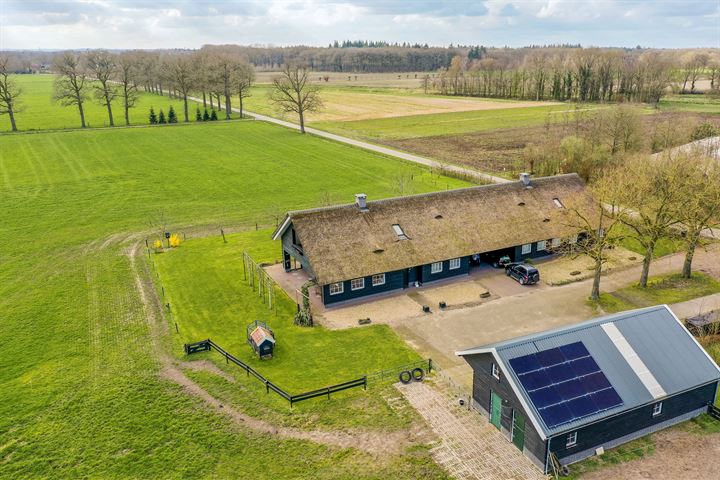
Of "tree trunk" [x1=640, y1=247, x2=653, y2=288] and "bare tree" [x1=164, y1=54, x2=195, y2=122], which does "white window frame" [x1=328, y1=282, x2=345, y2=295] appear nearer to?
"tree trunk" [x1=640, y1=247, x2=653, y2=288]

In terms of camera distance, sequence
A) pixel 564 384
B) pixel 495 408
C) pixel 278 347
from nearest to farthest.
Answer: pixel 564 384 → pixel 495 408 → pixel 278 347

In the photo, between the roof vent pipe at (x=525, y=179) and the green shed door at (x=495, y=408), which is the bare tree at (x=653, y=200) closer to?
the roof vent pipe at (x=525, y=179)

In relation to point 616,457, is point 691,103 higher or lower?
higher

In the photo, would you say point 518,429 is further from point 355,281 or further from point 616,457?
point 355,281

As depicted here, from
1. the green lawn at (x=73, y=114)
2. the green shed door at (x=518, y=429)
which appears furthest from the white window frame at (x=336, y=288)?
the green lawn at (x=73, y=114)

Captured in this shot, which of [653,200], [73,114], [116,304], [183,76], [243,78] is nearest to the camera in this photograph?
[116,304]

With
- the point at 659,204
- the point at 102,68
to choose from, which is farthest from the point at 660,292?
the point at 102,68
